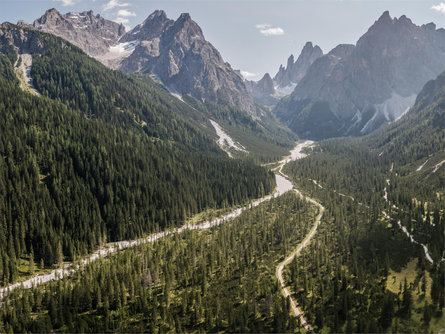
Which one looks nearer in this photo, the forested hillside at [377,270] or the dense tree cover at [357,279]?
the dense tree cover at [357,279]

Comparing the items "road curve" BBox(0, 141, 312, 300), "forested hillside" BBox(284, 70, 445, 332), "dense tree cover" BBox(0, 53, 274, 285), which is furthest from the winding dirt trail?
"dense tree cover" BBox(0, 53, 274, 285)

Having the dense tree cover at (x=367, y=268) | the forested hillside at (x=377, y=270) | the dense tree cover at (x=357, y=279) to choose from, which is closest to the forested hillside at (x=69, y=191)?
the dense tree cover at (x=367, y=268)

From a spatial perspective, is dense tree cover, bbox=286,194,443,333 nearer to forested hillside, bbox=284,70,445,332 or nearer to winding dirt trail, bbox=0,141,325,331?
forested hillside, bbox=284,70,445,332

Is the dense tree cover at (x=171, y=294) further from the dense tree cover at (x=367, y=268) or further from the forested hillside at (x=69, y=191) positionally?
the forested hillside at (x=69, y=191)

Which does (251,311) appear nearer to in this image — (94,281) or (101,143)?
(94,281)

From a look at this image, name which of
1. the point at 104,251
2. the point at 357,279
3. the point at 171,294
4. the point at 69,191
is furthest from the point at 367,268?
the point at 69,191

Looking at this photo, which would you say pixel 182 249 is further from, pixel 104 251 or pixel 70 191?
pixel 70 191

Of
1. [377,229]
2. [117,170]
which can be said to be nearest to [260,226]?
[377,229]
